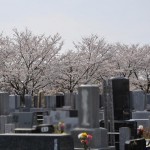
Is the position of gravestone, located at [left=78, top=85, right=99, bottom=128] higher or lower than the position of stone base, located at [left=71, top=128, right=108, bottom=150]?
higher

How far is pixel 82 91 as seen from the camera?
12633mm

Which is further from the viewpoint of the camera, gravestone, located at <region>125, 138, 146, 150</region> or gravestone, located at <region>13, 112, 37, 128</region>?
gravestone, located at <region>13, 112, 37, 128</region>

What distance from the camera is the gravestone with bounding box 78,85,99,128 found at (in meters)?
12.5

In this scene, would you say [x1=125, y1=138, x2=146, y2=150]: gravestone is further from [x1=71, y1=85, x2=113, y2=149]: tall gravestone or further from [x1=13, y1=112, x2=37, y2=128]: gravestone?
[x1=13, y1=112, x2=37, y2=128]: gravestone

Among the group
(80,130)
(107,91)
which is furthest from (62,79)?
(80,130)

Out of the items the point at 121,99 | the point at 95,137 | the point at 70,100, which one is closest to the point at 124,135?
the point at 95,137

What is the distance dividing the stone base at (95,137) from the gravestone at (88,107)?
0.49ft

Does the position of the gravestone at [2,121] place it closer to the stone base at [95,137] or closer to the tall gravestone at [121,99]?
the tall gravestone at [121,99]

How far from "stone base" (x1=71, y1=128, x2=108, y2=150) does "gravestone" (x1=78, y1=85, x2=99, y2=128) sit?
0.15 metres

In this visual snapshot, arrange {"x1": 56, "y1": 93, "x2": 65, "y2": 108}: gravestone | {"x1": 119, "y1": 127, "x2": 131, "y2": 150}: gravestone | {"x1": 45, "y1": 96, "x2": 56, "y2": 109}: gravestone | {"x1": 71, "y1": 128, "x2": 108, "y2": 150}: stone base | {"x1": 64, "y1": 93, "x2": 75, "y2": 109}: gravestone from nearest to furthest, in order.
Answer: {"x1": 71, "y1": 128, "x2": 108, "y2": 150}: stone base, {"x1": 119, "y1": 127, "x2": 131, "y2": 150}: gravestone, {"x1": 64, "y1": 93, "x2": 75, "y2": 109}: gravestone, {"x1": 45, "y1": 96, "x2": 56, "y2": 109}: gravestone, {"x1": 56, "y1": 93, "x2": 65, "y2": 108}: gravestone

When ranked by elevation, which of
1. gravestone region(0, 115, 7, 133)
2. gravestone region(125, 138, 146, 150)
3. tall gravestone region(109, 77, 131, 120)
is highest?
tall gravestone region(109, 77, 131, 120)

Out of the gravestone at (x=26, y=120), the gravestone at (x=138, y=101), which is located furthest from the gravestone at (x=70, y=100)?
the gravestone at (x=26, y=120)

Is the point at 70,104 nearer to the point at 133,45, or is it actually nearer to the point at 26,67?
the point at 26,67

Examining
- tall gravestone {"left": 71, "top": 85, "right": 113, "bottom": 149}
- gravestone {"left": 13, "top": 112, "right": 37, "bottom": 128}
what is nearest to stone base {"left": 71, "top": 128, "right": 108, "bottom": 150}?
tall gravestone {"left": 71, "top": 85, "right": 113, "bottom": 149}
